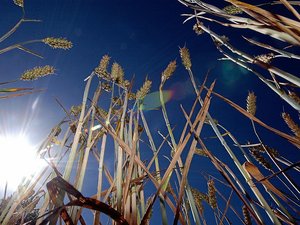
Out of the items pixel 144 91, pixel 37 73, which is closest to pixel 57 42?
pixel 37 73

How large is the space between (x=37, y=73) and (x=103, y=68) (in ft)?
1.66

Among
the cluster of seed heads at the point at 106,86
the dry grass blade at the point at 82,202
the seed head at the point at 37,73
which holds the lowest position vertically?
the dry grass blade at the point at 82,202

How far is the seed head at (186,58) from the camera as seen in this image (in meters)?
1.31

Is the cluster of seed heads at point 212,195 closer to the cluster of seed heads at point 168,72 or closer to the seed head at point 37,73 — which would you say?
the cluster of seed heads at point 168,72

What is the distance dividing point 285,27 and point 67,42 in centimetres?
179

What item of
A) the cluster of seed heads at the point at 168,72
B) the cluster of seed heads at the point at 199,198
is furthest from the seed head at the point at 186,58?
the cluster of seed heads at the point at 199,198

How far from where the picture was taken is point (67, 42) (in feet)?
6.86

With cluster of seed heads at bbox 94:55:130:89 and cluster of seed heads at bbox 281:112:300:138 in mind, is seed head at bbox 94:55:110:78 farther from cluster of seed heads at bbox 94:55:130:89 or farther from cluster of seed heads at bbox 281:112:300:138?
cluster of seed heads at bbox 281:112:300:138

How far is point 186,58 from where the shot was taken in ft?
4.49

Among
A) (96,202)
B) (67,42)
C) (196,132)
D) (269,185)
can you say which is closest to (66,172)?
(96,202)

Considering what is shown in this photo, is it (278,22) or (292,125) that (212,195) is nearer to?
(292,125)

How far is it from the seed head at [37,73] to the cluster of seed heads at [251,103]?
130 cm

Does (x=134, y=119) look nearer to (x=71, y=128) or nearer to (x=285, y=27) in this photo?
(x=71, y=128)

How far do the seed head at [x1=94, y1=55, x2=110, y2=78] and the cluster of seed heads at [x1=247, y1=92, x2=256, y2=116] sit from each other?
2.61 ft
